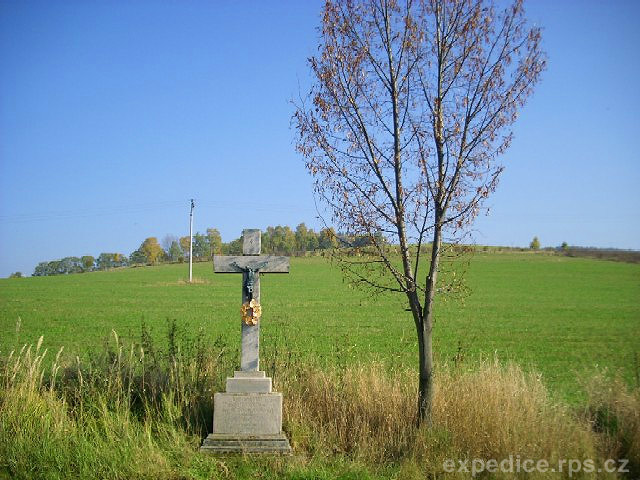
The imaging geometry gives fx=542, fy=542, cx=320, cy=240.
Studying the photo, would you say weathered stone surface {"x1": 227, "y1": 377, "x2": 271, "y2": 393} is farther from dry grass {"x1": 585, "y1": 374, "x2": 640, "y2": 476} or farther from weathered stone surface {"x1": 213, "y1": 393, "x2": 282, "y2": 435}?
dry grass {"x1": 585, "y1": 374, "x2": 640, "y2": 476}

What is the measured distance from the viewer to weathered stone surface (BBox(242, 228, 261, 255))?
262 inches

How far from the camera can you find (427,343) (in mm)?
5988

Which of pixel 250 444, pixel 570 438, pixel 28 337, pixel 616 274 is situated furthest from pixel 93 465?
pixel 616 274

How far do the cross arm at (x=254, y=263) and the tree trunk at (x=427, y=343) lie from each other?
1.72 m

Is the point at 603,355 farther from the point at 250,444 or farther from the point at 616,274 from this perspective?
the point at 616,274

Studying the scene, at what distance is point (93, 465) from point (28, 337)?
54.0 feet

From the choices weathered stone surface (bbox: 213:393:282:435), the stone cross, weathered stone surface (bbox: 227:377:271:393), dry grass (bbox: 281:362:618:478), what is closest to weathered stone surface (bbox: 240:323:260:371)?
the stone cross

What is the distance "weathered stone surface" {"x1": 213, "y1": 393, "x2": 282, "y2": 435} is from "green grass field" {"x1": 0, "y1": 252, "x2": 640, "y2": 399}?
1613mm

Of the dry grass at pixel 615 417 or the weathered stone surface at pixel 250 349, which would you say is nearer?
the dry grass at pixel 615 417

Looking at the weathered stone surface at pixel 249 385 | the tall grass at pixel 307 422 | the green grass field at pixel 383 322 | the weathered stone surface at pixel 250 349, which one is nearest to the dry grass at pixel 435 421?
the tall grass at pixel 307 422

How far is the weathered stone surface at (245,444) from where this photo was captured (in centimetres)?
562

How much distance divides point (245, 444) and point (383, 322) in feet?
60.3

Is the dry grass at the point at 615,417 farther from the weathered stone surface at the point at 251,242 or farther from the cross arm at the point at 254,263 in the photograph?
the weathered stone surface at the point at 251,242

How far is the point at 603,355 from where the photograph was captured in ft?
51.6
